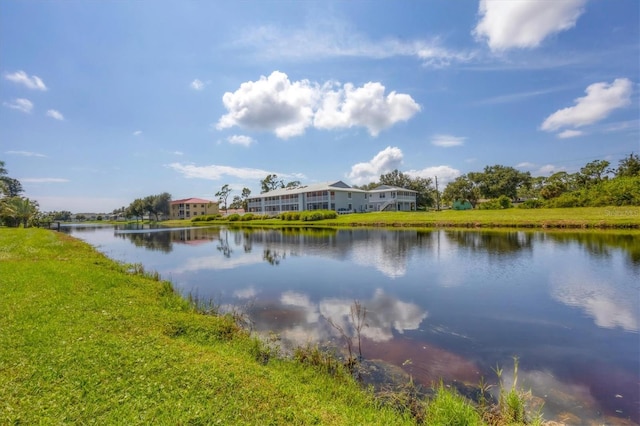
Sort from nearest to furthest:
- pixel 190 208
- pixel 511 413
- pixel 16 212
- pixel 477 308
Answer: pixel 511 413 → pixel 477 308 → pixel 16 212 → pixel 190 208

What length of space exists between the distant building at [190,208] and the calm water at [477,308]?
4227 inches

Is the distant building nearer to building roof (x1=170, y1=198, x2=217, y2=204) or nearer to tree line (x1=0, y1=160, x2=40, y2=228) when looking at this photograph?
building roof (x1=170, y1=198, x2=217, y2=204)

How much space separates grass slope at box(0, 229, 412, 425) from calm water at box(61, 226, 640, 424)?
214 cm

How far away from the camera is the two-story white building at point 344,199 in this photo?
71375 millimetres

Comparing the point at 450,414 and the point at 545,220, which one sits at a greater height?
the point at 545,220

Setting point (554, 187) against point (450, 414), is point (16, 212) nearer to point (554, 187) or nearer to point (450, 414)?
point (450, 414)

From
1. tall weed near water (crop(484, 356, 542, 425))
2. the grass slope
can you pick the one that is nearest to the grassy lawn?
tall weed near water (crop(484, 356, 542, 425))

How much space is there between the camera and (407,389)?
6.18 m

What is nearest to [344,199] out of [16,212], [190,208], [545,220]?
[545,220]

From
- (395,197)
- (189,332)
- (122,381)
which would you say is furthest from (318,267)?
(395,197)

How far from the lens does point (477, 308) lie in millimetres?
10984

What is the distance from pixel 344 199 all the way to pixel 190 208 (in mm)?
74457

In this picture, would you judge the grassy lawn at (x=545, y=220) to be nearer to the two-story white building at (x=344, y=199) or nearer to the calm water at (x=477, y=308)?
the calm water at (x=477, y=308)

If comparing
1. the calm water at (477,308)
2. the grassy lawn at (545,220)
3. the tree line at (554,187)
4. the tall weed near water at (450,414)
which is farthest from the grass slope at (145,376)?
the tree line at (554,187)
